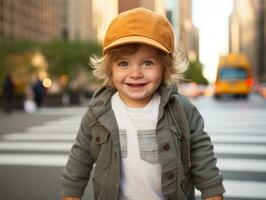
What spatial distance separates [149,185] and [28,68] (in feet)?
117

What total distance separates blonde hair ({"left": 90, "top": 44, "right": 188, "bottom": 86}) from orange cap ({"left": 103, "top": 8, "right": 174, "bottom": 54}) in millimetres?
61

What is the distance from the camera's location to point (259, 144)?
8.19 metres

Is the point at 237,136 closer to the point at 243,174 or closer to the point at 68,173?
the point at 243,174

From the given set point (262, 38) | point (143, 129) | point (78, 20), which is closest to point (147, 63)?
point (143, 129)

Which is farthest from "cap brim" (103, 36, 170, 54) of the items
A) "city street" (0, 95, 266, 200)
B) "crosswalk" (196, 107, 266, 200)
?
"crosswalk" (196, 107, 266, 200)

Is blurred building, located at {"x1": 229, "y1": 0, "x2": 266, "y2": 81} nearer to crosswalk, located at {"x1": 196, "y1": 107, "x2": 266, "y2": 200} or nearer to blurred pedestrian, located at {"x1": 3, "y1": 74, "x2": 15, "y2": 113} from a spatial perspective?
blurred pedestrian, located at {"x1": 3, "y1": 74, "x2": 15, "y2": 113}

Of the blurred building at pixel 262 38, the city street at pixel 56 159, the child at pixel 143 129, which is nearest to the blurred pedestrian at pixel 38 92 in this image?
the city street at pixel 56 159

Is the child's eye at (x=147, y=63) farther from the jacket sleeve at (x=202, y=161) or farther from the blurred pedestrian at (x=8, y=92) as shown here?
the blurred pedestrian at (x=8, y=92)

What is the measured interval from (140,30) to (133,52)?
4.2 inches

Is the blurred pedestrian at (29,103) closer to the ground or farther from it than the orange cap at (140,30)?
closer to the ground

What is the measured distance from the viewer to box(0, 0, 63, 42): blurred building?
74.9 meters

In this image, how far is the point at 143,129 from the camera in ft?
7.29

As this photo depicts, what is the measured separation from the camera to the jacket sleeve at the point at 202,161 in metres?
2.25

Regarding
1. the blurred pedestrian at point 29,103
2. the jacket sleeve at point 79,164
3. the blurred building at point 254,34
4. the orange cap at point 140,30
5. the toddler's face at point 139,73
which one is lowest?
the blurred pedestrian at point 29,103
